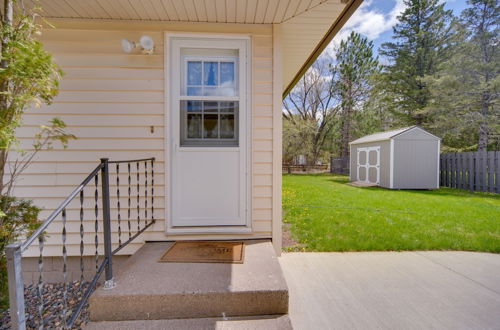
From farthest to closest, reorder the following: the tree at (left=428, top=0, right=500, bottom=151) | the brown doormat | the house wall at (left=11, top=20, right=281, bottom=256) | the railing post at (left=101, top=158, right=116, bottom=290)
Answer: the tree at (left=428, top=0, right=500, bottom=151) → the house wall at (left=11, top=20, right=281, bottom=256) → the brown doormat → the railing post at (left=101, top=158, right=116, bottom=290)

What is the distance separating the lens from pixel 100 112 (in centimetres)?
261

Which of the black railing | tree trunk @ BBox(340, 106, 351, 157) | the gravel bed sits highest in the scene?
tree trunk @ BBox(340, 106, 351, 157)

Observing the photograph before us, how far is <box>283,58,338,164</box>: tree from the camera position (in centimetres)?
1916

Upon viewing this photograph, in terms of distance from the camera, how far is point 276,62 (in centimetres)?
267

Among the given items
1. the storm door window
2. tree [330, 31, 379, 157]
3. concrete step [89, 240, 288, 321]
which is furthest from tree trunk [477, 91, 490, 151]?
concrete step [89, 240, 288, 321]

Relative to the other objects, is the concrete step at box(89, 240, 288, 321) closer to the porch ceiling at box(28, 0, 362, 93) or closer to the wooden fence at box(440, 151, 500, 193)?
the porch ceiling at box(28, 0, 362, 93)

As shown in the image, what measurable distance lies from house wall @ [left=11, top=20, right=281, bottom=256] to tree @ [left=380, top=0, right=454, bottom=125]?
54.3ft

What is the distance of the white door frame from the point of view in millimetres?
2611

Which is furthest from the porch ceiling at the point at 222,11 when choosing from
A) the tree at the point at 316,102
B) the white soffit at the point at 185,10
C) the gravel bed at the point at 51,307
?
the tree at the point at 316,102

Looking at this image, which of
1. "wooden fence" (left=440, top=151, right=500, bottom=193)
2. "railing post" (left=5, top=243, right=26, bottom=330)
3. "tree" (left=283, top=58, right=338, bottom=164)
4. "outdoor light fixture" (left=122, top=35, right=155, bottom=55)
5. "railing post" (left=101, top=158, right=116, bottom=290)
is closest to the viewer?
"railing post" (left=5, top=243, right=26, bottom=330)

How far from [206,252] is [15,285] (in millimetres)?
1388

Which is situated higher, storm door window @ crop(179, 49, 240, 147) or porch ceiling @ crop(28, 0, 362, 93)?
porch ceiling @ crop(28, 0, 362, 93)

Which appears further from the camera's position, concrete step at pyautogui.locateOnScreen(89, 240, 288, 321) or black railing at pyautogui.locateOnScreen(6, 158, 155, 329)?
concrete step at pyautogui.locateOnScreen(89, 240, 288, 321)

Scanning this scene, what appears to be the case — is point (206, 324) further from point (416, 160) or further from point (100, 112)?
point (416, 160)
